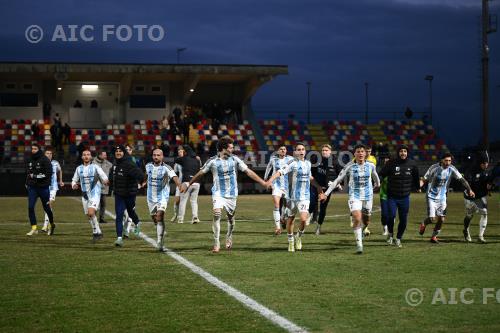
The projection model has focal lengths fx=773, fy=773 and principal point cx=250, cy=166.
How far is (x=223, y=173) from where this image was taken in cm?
1465

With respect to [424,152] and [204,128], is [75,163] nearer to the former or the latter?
[204,128]

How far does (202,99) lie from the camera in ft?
189

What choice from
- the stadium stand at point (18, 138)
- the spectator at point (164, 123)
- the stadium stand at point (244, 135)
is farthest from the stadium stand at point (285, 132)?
the stadium stand at point (18, 138)

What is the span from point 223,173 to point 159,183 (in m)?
1.40

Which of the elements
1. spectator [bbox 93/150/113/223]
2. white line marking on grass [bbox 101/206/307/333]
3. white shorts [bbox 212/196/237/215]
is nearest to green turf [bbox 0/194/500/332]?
white line marking on grass [bbox 101/206/307/333]

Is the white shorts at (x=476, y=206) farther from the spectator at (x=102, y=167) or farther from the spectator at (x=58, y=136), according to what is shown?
the spectator at (x=58, y=136)

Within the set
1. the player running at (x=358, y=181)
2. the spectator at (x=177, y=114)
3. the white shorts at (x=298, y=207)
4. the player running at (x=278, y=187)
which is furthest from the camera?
the spectator at (x=177, y=114)

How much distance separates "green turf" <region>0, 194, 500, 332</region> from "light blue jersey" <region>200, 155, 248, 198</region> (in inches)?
46.7

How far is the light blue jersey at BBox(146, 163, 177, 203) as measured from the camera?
1512 centimetres

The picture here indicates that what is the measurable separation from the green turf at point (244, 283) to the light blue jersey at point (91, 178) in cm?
115

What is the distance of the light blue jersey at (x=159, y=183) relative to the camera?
595 inches

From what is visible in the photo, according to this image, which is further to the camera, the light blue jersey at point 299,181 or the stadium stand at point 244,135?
the stadium stand at point 244,135

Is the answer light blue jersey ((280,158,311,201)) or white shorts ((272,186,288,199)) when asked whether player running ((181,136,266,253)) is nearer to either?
light blue jersey ((280,158,311,201))

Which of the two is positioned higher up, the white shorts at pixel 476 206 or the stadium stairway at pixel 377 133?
the stadium stairway at pixel 377 133
